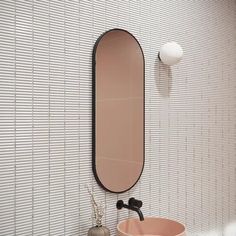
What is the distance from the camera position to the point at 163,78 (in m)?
2.11

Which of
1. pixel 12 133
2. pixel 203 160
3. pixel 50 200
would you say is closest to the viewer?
pixel 12 133

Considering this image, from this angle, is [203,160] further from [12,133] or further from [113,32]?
[12,133]

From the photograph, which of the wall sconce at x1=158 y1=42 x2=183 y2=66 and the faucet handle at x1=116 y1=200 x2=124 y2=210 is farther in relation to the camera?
the wall sconce at x1=158 y1=42 x2=183 y2=66

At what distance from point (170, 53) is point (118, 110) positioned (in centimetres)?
50

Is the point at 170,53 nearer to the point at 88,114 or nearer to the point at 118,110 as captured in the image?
the point at 118,110

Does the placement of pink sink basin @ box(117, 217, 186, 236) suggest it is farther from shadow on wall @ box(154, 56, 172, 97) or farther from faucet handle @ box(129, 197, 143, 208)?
shadow on wall @ box(154, 56, 172, 97)

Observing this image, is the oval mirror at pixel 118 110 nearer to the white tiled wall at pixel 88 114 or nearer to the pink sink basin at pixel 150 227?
the white tiled wall at pixel 88 114

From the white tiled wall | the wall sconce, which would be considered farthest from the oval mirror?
the wall sconce

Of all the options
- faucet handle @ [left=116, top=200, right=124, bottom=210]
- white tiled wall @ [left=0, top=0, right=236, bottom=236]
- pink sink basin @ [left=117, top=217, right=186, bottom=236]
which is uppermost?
white tiled wall @ [left=0, top=0, right=236, bottom=236]

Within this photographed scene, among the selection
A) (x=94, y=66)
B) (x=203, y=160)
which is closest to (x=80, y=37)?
(x=94, y=66)

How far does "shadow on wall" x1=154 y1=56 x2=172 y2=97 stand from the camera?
2.07 meters

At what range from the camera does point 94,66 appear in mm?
1709

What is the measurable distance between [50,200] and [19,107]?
46 cm

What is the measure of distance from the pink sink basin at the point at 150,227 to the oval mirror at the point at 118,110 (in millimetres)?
196
